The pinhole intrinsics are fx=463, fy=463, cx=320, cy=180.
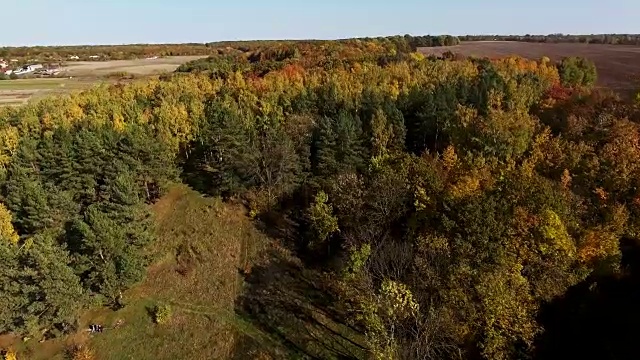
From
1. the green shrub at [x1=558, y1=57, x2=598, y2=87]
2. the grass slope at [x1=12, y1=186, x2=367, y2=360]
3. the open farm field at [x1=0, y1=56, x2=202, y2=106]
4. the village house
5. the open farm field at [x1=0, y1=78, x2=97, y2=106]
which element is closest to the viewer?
the grass slope at [x1=12, y1=186, x2=367, y2=360]

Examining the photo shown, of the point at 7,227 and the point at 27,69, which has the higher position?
the point at 27,69

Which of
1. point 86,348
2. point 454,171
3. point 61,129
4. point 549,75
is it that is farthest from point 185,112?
point 549,75

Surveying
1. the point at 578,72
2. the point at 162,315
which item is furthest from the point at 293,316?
the point at 578,72

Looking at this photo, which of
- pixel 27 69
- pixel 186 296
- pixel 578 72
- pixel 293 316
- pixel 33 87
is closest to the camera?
pixel 293 316

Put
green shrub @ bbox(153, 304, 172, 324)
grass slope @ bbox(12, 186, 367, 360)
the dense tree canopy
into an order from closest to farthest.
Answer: the dense tree canopy → grass slope @ bbox(12, 186, 367, 360) → green shrub @ bbox(153, 304, 172, 324)

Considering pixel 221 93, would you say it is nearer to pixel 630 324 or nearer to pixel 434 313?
pixel 434 313

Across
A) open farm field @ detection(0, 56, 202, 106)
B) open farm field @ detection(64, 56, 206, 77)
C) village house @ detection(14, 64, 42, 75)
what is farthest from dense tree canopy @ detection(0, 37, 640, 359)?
village house @ detection(14, 64, 42, 75)

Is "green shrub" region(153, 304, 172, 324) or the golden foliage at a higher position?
the golden foliage

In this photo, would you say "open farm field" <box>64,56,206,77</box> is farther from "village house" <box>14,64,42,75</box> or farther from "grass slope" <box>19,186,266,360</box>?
"grass slope" <box>19,186,266,360</box>

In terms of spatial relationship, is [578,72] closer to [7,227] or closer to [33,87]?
[7,227]
